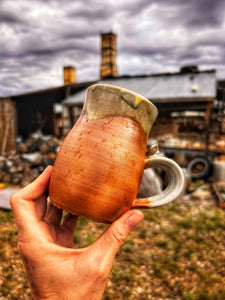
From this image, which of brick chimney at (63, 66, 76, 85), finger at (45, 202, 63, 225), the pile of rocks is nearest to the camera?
finger at (45, 202, 63, 225)

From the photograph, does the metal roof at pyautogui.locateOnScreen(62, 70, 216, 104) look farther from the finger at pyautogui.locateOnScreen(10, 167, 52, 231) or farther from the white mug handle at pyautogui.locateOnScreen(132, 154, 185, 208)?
the finger at pyautogui.locateOnScreen(10, 167, 52, 231)

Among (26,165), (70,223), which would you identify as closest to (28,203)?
(70,223)

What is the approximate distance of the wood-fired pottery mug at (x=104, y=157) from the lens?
139 centimetres

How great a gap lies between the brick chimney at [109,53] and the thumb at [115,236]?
14.8m

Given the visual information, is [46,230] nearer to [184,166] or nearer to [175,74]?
[184,166]

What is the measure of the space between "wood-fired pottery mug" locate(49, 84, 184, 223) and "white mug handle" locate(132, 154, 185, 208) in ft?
0.31

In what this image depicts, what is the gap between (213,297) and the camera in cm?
309

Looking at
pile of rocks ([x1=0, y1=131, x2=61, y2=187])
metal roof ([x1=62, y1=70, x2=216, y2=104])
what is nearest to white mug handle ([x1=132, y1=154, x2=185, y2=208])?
pile of rocks ([x1=0, y1=131, x2=61, y2=187])

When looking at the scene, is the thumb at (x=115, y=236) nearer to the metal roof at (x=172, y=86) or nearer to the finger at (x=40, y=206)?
the finger at (x=40, y=206)

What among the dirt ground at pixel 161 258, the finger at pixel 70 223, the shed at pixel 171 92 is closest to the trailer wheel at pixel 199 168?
the shed at pixel 171 92

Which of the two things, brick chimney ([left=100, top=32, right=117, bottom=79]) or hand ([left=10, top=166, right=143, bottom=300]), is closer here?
hand ([left=10, top=166, right=143, bottom=300])

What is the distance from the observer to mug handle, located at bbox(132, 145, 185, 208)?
1560 mm

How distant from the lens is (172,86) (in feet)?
37.3

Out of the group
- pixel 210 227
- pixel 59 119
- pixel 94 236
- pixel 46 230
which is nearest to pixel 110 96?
pixel 46 230
